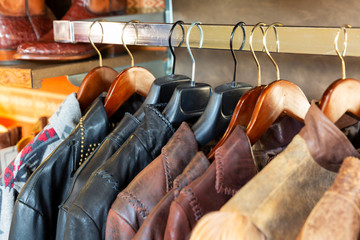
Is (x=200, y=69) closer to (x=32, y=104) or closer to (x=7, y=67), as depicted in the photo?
(x=7, y=67)

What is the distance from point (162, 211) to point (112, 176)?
144 millimetres

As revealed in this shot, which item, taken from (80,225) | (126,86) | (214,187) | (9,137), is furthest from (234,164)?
(9,137)

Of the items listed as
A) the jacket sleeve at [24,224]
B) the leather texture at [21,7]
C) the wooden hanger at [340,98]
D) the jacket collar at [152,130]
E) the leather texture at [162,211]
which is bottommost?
the jacket sleeve at [24,224]

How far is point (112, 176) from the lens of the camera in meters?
0.72

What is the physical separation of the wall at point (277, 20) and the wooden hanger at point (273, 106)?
386mm

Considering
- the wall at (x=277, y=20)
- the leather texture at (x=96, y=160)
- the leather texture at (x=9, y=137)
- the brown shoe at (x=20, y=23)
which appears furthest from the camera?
the leather texture at (x=9, y=137)

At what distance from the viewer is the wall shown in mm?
1019

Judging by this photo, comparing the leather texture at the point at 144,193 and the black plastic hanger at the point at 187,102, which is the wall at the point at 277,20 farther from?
the leather texture at the point at 144,193

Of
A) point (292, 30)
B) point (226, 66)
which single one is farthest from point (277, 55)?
point (292, 30)

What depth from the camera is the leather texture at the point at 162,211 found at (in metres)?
0.60

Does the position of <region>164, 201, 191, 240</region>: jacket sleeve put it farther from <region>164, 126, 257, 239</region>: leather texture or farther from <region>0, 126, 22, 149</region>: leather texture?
<region>0, 126, 22, 149</region>: leather texture

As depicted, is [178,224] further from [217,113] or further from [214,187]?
[217,113]

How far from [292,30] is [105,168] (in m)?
0.39

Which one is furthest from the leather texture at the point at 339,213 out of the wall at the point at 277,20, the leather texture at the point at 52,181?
the wall at the point at 277,20
